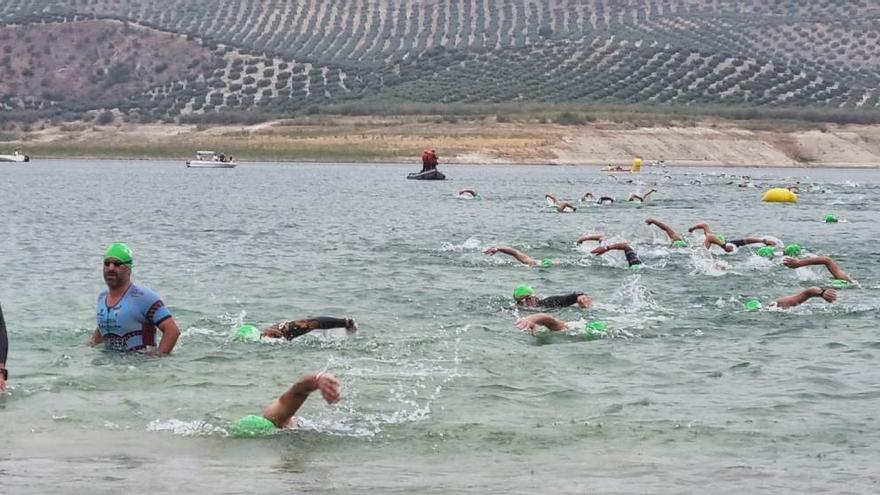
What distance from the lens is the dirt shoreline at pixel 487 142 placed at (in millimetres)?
85312

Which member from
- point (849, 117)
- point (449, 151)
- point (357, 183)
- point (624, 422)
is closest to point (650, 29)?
point (849, 117)

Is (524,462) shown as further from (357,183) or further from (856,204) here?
(357,183)

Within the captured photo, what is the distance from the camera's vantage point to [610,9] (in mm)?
162625

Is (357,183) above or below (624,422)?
below

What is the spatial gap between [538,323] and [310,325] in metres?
2.73

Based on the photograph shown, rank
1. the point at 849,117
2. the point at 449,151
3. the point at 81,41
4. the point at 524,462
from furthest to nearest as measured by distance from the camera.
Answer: the point at 81,41 < the point at 849,117 < the point at 449,151 < the point at 524,462

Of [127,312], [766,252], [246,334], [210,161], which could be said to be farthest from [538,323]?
[210,161]

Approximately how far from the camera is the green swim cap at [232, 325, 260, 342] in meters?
16.6

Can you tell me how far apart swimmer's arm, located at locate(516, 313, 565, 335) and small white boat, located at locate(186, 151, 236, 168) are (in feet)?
203

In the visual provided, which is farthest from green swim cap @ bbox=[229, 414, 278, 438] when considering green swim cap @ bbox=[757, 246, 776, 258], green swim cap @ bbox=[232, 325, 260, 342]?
green swim cap @ bbox=[757, 246, 776, 258]

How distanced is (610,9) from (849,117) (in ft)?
220

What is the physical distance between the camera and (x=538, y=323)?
17.0 m

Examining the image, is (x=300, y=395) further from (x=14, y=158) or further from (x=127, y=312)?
(x=14, y=158)

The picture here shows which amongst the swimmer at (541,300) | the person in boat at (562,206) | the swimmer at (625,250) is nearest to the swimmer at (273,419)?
the swimmer at (541,300)
